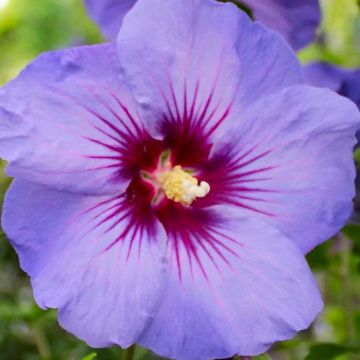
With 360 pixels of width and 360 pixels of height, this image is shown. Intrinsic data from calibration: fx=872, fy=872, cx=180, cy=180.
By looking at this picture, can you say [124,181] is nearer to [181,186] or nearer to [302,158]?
[181,186]

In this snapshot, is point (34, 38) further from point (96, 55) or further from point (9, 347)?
point (96, 55)

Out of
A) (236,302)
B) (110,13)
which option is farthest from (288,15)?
(236,302)

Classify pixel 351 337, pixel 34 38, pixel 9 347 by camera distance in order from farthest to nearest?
pixel 34 38 < pixel 9 347 < pixel 351 337

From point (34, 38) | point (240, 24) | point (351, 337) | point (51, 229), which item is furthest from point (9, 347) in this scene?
point (34, 38)

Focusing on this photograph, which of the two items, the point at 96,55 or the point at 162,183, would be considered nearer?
the point at 96,55

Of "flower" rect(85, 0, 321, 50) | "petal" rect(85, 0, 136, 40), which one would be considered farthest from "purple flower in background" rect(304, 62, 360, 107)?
"petal" rect(85, 0, 136, 40)

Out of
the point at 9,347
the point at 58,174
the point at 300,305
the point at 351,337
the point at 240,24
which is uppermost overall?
the point at 240,24

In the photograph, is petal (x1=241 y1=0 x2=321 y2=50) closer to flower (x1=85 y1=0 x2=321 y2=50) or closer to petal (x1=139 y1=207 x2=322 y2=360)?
flower (x1=85 y1=0 x2=321 y2=50)
